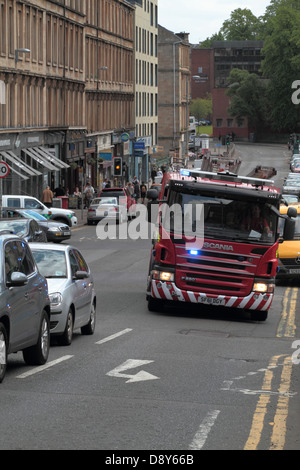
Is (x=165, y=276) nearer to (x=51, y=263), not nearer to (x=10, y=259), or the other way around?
(x=51, y=263)

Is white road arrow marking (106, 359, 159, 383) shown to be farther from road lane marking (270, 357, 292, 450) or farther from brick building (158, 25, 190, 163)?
brick building (158, 25, 190, 163)

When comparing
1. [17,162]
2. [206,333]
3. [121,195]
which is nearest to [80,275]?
[206,333]

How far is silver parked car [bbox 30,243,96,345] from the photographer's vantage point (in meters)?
16.1

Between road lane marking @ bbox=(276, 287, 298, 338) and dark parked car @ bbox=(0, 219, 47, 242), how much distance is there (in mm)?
7674

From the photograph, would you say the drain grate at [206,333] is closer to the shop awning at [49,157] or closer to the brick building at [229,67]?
the shop awning at [49,157]

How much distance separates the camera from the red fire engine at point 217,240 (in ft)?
66.8

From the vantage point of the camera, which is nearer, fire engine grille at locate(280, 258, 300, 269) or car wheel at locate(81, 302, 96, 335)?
car wheel at locate(81, 302, 96, 335)

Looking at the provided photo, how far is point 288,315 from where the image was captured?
23.3m

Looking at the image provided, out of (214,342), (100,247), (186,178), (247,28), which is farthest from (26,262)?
(247,28)

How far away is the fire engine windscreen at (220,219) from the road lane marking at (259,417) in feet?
22.4

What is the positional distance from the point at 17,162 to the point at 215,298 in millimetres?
33559

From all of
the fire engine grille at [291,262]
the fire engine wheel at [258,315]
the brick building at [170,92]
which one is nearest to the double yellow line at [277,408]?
the fire engine wheel at [258,315]

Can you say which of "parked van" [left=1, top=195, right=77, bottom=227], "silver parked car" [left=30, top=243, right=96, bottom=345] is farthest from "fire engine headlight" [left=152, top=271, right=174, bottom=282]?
"parked van" [left=1, top=195, right=77, bottom=227]

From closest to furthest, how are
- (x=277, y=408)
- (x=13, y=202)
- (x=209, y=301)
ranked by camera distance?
(x=277, y=408) → (x=209, y=301) → (x=13, y=202)
